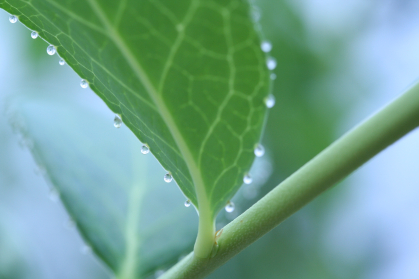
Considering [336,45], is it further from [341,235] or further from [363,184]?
[341,235]

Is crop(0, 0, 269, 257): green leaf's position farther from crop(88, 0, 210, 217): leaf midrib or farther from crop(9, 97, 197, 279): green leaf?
crop(9, 97, 197, 279): green leaf

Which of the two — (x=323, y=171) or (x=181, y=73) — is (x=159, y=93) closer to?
(x=181, y=73)

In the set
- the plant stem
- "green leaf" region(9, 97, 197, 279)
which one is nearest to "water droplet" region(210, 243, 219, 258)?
the plant stem

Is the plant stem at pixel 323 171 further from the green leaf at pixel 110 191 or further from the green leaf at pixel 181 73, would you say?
the green leaf at pixel 110 191

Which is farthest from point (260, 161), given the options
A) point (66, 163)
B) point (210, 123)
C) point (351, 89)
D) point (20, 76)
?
point (20, 76)

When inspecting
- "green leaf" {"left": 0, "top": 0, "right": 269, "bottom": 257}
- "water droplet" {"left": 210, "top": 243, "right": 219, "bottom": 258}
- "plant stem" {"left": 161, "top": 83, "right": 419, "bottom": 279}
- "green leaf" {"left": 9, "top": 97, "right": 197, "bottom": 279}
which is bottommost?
"plant stem" {"left": 161, "top": 83, "right": 419, "bottom": 279}

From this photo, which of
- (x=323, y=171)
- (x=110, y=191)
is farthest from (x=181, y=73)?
(x=110, y=191)
